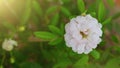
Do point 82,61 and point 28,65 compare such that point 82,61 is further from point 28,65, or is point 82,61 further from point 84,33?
point 28,65

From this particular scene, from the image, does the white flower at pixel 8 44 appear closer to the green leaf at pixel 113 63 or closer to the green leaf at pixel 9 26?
the green leaf at pixel 9 26

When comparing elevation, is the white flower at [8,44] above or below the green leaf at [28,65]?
above

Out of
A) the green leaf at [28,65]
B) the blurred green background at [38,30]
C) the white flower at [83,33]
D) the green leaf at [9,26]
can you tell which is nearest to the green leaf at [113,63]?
the blurred green background at [38,30]

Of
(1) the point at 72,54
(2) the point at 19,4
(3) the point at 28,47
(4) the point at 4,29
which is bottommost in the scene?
(1) the point at 72,54

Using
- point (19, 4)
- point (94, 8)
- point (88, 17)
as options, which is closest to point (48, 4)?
point (19, 4)

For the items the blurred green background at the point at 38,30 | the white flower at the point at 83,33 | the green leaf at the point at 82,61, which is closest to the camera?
the white flower at the point at 83,33

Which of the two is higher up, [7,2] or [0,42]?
[7,2]

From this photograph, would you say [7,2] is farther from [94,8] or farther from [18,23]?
[94,8]

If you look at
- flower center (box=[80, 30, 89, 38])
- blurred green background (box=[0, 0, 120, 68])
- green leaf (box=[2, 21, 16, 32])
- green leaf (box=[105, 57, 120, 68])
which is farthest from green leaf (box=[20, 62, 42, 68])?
flower center (box=[80, 30, 89, 38])
